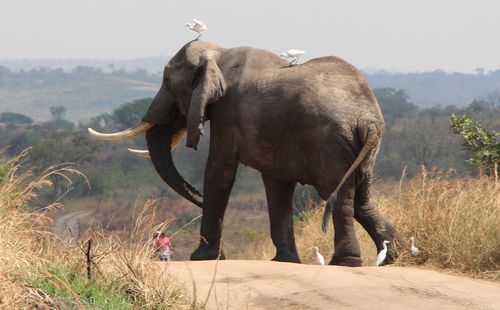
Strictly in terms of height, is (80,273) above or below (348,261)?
above

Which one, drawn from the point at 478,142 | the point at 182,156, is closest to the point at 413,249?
the point at 478,142

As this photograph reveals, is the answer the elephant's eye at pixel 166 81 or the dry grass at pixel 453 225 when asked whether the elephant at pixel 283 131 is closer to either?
the elephant's eye at pixel 166 81

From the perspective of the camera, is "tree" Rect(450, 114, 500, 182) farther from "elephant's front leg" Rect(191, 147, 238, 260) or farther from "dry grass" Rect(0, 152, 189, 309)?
"dry grass" Rect(0, 152, 189, 309)

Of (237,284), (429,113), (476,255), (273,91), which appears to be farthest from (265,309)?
(429,113)

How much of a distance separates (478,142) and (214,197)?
4105 mm

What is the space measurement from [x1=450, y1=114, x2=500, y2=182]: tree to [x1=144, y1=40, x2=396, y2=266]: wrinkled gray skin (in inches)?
118

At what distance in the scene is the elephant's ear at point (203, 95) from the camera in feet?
33.3

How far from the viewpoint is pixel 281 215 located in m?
10.5

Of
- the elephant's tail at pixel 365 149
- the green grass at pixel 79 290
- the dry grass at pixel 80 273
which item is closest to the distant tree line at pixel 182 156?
the elephant's tail at pixel 365 149

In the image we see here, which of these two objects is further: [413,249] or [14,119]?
[14,119]

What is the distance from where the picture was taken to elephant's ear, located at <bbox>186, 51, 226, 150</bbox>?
1016 centimetres

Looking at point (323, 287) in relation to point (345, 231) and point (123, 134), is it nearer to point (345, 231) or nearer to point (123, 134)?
point (345, 231)

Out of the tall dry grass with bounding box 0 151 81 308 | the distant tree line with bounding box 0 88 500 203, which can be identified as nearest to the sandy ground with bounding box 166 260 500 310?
the tall dry grass with bounding box 0 151 81 308

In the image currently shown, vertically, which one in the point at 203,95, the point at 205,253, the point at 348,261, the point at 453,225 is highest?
the point at 203,95
